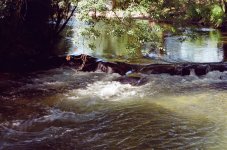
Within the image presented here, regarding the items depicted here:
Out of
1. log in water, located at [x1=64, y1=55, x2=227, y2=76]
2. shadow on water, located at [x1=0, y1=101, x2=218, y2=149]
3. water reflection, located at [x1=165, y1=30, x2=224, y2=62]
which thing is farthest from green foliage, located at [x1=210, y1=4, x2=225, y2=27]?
shadow on water, located at [x1=0, y1=101, x2=218, y2=149]

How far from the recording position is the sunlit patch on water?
855 cm

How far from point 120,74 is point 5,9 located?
17.7 ft

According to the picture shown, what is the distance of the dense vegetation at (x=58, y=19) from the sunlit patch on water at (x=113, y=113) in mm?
2164

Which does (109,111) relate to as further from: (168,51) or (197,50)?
(197,50)

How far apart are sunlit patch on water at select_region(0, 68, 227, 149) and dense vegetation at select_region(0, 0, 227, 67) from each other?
2164 mm

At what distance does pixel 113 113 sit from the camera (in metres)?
10.5

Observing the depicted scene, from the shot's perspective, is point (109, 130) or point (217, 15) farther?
point (217, 15)

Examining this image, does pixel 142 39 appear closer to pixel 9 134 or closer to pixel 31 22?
pixel 9 134

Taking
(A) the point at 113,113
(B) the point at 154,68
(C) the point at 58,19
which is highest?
(C) the point at 58,19

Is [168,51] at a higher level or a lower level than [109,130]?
higher

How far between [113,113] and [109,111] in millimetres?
217

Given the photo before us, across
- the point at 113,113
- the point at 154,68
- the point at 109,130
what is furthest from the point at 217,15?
the point at 109,130

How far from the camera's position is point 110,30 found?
916cm

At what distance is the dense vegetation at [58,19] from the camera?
341 inches
